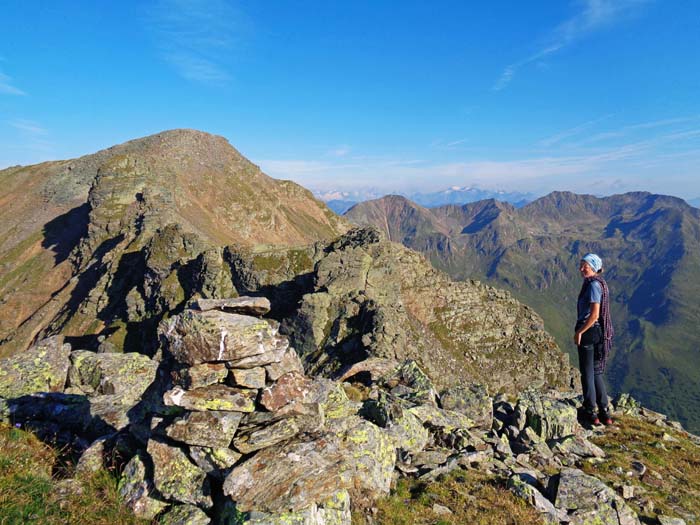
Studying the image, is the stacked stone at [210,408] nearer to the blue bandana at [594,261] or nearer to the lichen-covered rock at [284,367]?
the lichen-covered rock at [284,367]

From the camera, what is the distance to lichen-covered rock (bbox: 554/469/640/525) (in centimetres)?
1541

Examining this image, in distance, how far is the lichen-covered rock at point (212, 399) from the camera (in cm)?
1405

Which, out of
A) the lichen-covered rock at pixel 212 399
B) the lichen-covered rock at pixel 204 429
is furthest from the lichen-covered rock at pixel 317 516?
the lichen-covered rock at pixel 212 399

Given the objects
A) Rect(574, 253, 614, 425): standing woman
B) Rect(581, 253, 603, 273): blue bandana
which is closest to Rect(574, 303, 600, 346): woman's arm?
Rect(574, 253, 614, 425): standing woman

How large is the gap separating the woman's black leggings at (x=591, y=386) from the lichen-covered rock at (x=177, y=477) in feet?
55.4

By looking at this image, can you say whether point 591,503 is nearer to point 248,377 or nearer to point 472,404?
point 472,404

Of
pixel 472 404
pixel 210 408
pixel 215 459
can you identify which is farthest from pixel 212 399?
pixel 472 404

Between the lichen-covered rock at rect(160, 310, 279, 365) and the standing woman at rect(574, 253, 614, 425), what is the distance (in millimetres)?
13593

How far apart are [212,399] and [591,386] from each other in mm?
17297

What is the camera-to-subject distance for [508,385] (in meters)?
128

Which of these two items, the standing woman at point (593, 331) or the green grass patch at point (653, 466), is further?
the green grass patch at point (653, 466)

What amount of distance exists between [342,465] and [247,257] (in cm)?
10574

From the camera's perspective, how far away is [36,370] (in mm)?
20844

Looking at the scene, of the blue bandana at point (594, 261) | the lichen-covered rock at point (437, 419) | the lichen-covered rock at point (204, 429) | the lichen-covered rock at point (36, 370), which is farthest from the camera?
the lichen-covered rock at point (437, 419)
